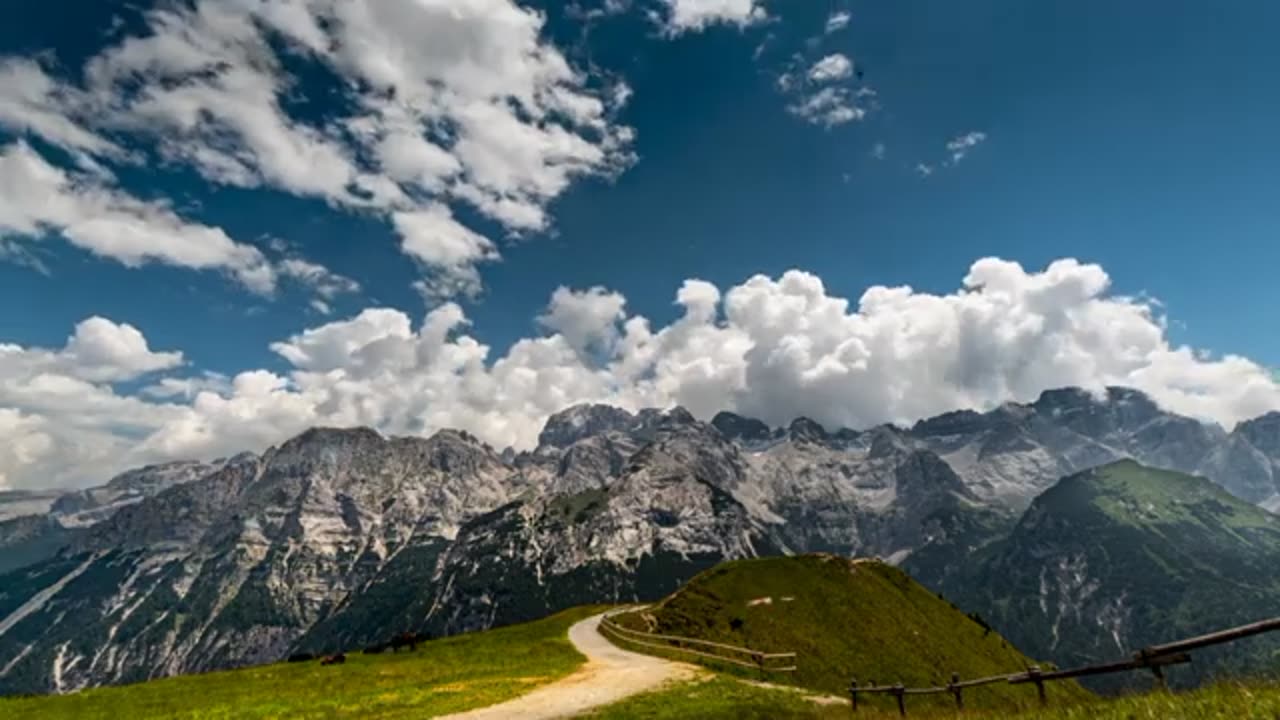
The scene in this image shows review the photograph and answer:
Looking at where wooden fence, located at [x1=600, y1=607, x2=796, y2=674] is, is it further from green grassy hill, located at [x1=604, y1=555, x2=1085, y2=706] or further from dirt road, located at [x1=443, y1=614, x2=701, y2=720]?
dirt road, located at [x1=443, y1=614, x2=701, y2=720]

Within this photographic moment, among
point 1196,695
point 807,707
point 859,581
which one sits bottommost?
point 807,707

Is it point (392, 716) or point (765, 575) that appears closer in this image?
point (392, 716)

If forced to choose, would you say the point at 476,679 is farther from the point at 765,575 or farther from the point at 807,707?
the point at 765,575

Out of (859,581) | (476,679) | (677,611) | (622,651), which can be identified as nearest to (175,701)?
(476,679)

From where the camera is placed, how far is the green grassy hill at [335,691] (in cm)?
3850

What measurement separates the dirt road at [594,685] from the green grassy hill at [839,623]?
16.8 m

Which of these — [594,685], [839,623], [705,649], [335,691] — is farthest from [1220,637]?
[839,623]

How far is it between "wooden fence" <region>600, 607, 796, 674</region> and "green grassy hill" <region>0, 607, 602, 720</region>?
35.4 feet

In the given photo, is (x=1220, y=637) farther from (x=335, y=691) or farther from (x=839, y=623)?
(x=839, y=623)

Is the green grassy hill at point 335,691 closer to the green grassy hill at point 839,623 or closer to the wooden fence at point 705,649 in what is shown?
the wooden fence at point 705,649

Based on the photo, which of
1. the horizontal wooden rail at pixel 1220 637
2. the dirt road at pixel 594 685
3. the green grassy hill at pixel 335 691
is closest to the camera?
the horizontal wooden rail at pixel 1220 637

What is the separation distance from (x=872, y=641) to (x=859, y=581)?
1771cm

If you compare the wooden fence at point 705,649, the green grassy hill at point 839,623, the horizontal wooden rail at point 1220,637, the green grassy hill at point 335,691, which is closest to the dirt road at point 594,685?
the green grassy hill at point 335,691

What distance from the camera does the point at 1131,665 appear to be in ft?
76.0
